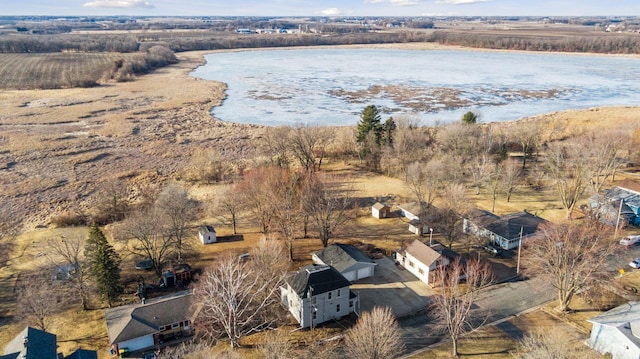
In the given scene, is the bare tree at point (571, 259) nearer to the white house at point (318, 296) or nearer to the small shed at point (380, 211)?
the white house at point (318, 296)

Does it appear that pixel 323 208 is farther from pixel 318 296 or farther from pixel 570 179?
pixel 570 179

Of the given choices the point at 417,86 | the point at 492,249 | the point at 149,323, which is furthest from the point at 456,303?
the point at 417,86

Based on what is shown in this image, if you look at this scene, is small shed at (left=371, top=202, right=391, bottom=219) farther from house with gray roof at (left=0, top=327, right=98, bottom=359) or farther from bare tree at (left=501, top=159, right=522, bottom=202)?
house with gray roof at (left=0, top=327, right=98, bottom=359)

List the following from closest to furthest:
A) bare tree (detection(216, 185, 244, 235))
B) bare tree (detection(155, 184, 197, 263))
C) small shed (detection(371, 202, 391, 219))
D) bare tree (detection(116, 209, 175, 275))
A: bare tree (detection(116, 209, 175, 275))
bare tree (detection(155, 184, 197, 263))
bare tree (detection(216, 185, 244, 235))
small shed (detection(371, 202, 391, 219))

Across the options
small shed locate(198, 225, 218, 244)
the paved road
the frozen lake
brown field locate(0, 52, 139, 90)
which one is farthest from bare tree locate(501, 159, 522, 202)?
brown field locate(0, 52, 139, 90)

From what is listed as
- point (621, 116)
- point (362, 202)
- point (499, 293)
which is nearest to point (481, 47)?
point (621, 116)

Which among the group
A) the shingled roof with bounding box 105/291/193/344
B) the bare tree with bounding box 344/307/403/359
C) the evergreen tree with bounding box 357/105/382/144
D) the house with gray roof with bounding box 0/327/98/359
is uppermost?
the evergreen tree with bounding box 357/105/382/144

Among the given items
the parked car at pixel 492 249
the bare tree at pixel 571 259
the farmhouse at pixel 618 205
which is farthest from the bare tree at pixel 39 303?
the farmhouse at pixel 618 205

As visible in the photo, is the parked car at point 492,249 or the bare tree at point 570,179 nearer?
the parked car at point 492,249
